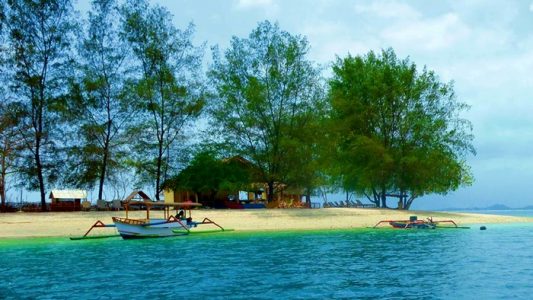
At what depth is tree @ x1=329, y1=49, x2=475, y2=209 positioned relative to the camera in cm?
6266

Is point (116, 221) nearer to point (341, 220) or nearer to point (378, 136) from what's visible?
point (341, 220)

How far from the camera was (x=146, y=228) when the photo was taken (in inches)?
1596

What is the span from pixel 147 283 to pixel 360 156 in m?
48.1

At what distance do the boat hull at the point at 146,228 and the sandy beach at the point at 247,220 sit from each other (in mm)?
5734

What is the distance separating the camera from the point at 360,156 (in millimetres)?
64500

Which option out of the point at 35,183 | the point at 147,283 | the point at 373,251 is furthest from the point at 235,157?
the point at 147,283

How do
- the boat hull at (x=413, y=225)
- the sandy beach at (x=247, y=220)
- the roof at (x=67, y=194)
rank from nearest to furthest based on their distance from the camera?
the sandy beach at (x=247, y=220), the boat hull at (x=413, y=225), the roof at (x=67, y=194)

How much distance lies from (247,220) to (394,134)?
76.5 ft

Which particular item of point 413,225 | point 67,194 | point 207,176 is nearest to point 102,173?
point 207,176

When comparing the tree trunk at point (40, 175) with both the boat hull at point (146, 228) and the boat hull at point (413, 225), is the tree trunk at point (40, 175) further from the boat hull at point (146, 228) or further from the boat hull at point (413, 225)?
the boat hull at point (413, 225)

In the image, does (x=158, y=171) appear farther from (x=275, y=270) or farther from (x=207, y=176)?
(x=275, y=270)

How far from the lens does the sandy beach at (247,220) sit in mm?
44094

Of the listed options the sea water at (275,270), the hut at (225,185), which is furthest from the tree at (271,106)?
the sea water at (275,270)

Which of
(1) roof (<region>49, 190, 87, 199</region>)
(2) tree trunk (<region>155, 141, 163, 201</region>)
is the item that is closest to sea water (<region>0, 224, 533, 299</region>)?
(2) tree trunk (<region>155, 141, 163, 201</region>)
